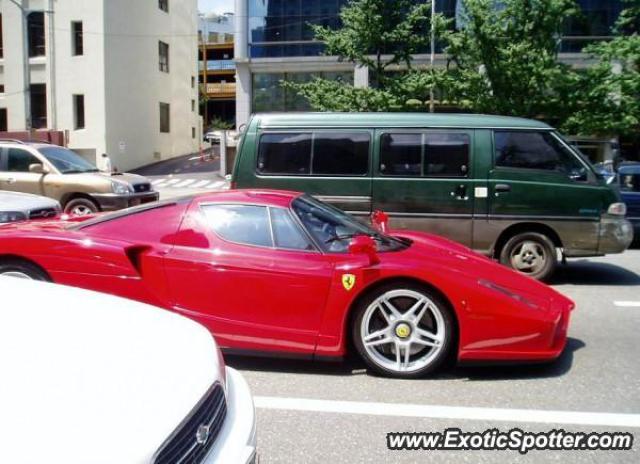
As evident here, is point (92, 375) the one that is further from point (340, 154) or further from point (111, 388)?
point (340, 154)

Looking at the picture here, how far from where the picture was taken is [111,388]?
1955 millimetres

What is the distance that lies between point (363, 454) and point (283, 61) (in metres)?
28.2

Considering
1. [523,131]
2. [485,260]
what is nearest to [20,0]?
[523,131]

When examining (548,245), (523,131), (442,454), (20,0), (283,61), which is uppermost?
(20,0)

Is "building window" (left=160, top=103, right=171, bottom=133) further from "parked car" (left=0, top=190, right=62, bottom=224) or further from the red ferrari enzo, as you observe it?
the red ferrari enzo

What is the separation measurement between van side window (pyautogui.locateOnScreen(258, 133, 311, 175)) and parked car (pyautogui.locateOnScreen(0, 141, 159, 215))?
17.7ft

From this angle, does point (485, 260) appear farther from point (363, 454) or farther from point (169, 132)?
point (169, 132)

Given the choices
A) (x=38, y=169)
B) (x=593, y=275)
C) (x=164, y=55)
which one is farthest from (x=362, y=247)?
(x=164, y=55)

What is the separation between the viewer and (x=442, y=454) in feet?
10.8

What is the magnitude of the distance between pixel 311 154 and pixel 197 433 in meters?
6.39

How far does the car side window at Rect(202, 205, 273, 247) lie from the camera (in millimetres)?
4590

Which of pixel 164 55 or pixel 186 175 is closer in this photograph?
pixel 186 175

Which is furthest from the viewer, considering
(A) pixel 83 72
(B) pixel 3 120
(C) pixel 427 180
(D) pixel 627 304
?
(B) pixel 3 120

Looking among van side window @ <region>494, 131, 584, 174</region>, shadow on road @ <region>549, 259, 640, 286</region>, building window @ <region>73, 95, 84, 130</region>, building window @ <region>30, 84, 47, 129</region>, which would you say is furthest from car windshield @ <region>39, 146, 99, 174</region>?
building window @ <region>30, 84, 47, 129</region>
